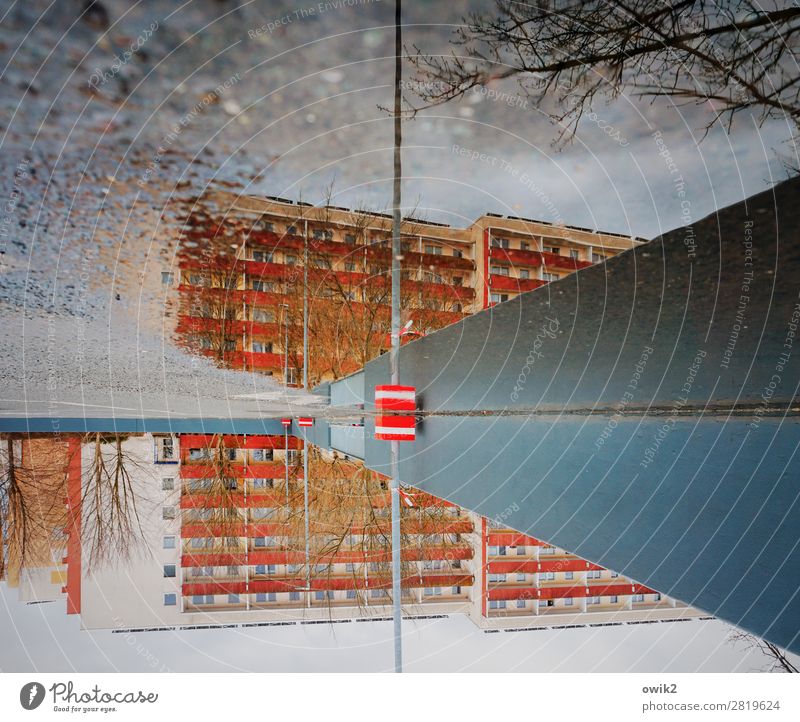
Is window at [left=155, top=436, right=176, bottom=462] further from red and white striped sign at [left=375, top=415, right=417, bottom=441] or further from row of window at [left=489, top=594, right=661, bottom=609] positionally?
row of window at [left=489, top=594, right=661, bottom=609]

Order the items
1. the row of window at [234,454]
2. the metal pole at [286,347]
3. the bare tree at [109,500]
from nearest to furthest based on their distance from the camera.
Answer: the bare tree at [109,500] < the row of window at [234,454] < the metal pole at [286,347]

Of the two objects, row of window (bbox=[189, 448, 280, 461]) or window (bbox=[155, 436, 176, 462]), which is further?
row of window (bbox=[189, 448, 280, 461])

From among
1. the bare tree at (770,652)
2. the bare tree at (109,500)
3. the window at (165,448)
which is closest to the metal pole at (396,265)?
the bare tree at (770,652)

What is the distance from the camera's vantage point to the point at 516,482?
1818 mm

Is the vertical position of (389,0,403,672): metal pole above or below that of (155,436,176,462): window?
above

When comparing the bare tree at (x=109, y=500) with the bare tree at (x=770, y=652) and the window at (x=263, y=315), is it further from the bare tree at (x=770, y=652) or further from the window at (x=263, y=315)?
the bare tree at (x=770, y=652)

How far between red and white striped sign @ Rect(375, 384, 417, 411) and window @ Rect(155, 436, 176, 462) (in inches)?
341

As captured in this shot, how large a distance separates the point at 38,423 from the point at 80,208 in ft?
22.9

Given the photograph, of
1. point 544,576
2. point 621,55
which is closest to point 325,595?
point 544,576

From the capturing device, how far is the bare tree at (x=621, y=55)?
153 centimetres

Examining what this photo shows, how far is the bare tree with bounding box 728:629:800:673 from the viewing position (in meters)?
1.38

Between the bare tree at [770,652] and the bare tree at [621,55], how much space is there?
163 centimetres

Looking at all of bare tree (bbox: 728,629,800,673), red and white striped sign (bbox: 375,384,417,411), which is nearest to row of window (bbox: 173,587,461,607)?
red and white striped sign (bbox: 375,384,417,411)

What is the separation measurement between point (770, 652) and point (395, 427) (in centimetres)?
193
